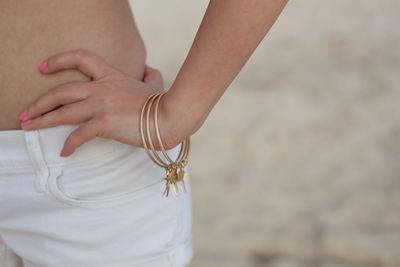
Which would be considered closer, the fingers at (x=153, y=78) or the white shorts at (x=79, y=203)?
the white shorts at (x=79, y=203)

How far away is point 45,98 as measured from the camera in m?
1.00

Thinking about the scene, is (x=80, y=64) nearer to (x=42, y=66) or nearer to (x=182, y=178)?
(x=42, y=66)

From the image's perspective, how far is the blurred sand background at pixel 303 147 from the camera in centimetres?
276

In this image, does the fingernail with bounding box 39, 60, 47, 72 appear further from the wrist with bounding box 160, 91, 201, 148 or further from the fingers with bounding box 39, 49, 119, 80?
the wrist with bounding box 160, 91, 201, 148

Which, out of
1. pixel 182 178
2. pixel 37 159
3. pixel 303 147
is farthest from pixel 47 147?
pixel 303 147

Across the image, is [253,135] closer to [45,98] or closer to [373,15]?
[373,15]

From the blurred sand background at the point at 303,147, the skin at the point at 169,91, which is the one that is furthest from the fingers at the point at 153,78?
the blurred sand background at the point at 303,147

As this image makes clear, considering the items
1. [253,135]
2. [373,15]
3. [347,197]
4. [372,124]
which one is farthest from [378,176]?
[373,15]

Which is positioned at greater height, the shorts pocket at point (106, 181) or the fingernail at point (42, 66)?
the fingernail at point (42, 66)

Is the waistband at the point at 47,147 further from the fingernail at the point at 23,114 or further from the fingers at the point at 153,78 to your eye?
the fingers at the point at 153,78

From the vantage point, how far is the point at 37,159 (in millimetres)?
984

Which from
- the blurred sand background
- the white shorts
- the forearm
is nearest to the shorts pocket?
the white shorts

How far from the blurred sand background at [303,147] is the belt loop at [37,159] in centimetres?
174

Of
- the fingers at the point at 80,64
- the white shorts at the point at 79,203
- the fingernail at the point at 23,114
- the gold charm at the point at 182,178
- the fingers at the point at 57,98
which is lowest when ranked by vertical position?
the white shorts at the point at 79,203
